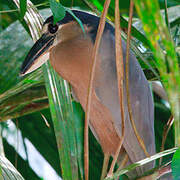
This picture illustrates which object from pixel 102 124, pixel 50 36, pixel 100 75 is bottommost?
pixel 102 124

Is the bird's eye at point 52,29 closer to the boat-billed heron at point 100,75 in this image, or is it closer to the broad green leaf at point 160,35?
the boat-billed heron at point 100,75

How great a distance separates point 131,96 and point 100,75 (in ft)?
0.53

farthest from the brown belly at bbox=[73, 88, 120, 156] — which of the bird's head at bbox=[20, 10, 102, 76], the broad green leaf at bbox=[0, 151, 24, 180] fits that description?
the broad green leaf at bbox=[0, 151, 24, 180]

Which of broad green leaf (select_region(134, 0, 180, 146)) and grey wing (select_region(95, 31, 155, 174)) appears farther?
grey wing (select_region(95, 31, 155, 174))

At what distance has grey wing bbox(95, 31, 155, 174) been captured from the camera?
1233mm

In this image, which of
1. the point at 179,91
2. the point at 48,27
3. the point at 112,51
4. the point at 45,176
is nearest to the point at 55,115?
the point at 48,27

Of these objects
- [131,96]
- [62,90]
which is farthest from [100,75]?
[62,90]

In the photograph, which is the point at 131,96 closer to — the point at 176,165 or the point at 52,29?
the point at 52,29

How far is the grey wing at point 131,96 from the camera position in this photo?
4.05ft

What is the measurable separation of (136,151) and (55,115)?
50 centimetres

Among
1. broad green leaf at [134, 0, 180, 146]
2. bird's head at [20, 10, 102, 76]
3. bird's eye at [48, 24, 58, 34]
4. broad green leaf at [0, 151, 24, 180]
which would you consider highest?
broad green leaf at [134, 0, 180, 146]

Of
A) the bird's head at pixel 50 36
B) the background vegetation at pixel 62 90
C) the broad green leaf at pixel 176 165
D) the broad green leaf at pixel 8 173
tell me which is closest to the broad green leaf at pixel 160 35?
the background vegetation at pixel 62 90

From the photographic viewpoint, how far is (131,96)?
4.31ft

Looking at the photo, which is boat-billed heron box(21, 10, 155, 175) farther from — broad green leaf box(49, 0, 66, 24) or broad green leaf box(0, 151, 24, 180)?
broad green leaf box(49, 0, 66, 24)
